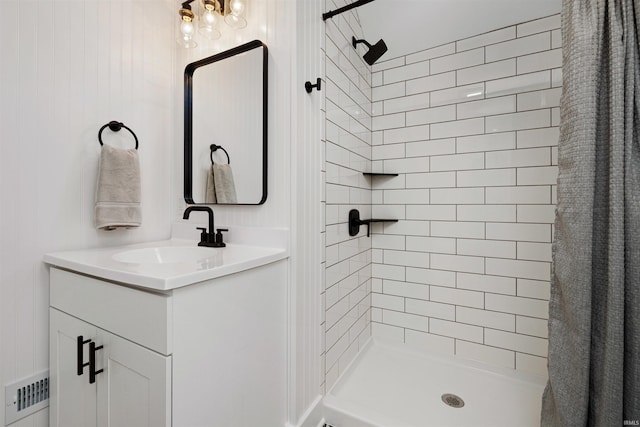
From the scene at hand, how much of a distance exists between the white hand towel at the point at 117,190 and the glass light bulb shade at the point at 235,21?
736 millimetres

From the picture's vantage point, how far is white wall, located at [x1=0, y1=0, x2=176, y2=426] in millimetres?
974

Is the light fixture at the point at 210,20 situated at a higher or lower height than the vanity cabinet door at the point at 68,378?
higher

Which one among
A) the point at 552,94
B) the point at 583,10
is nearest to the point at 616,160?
the point at 583,10

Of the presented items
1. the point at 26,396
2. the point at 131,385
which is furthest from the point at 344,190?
the point at 26,396

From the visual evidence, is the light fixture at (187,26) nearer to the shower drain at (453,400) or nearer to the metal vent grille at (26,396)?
the metal vent grille at (26,396)

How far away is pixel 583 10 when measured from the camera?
0.89 metres

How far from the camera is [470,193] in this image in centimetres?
173

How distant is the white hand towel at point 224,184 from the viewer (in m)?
1.34

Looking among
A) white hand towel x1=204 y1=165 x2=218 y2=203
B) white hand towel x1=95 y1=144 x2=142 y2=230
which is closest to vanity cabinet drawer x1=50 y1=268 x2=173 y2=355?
white hand towel x1=95 y1=144 x2=142 y2=230

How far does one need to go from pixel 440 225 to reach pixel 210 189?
1.43 metres

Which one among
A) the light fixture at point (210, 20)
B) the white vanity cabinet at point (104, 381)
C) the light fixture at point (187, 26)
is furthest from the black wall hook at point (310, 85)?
the white vanity cabinet at point (104, 381)

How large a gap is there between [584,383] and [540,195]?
1.04 meters

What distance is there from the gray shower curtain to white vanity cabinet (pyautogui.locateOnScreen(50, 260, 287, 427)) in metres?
1.00

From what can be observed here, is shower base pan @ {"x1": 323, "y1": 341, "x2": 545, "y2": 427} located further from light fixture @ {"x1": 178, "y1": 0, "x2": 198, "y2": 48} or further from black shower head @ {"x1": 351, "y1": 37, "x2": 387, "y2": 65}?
light fixture @ {"x1": 178, "y1": 0, "x2": 198, "y2": 48}
